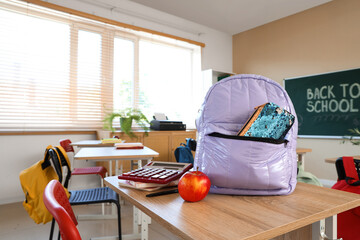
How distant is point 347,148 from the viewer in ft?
12.8

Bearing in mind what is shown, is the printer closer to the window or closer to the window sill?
the window

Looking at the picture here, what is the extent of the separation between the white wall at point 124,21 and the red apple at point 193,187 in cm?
325

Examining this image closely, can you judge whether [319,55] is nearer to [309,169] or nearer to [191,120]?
[309,169]

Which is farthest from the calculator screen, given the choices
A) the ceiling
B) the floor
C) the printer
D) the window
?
the ceiling

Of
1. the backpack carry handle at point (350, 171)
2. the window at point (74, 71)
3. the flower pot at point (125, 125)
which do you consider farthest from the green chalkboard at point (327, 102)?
the backpack carry handle at point (350, 171)

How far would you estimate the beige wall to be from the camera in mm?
3930

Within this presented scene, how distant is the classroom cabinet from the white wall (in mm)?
605

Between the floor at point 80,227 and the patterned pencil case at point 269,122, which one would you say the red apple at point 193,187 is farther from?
the floor at point 80,227

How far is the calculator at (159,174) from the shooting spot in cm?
79

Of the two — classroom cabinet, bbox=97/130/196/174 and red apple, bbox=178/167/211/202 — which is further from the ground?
red apple, bbox=178/167/211/202

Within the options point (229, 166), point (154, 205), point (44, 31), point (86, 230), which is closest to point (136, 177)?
point (154, 205)

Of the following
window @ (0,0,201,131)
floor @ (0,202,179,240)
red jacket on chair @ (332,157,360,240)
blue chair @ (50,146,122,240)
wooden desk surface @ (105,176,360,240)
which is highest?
window @ (0,0,201,131)

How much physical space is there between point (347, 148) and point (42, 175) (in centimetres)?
414

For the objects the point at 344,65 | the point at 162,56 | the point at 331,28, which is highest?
the point at 331,28
